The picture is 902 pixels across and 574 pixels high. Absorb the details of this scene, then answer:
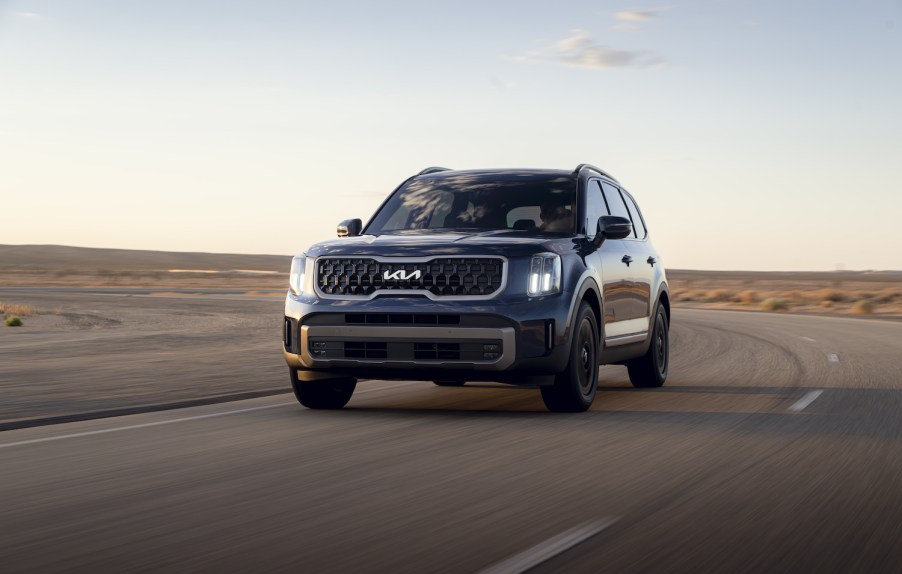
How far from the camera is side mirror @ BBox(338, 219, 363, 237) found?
10.8m

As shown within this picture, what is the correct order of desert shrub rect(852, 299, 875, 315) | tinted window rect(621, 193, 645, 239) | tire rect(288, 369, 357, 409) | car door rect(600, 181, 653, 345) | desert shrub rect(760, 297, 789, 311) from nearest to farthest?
tire rect(288, 369, 357, 409) < car door rect(600, 181, 653, 345) < tinted window rect(621, 193, 645, 239) < desert shrub rect(852, 299, 875, 315) < desert shrub rect(760, 297, 789, 311)

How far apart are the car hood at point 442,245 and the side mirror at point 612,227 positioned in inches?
22.9

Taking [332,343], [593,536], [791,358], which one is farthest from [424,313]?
[791,358]

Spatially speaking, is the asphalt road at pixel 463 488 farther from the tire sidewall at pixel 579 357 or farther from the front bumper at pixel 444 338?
the front bumper at pixel 444 338

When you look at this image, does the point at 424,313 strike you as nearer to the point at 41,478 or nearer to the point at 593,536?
the point at 41,478

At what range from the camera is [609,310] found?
1101 centimetres

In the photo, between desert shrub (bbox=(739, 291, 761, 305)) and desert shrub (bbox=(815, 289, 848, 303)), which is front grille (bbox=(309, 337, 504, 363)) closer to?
Answer: desert shrub (bbox=(739, 291, 761, 305))

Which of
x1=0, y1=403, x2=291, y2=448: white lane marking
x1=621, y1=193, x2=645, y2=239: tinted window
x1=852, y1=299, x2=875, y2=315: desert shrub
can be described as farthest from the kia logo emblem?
x1=852, y1=299, x2=875, y2=315: desert shrub

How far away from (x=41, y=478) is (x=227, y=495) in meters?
1.22

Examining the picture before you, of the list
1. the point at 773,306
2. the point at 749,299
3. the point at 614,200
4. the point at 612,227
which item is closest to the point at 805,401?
the point at 612,227

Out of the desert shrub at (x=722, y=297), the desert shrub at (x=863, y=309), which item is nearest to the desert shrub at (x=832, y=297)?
the desert shrub at (x=722, y=297)

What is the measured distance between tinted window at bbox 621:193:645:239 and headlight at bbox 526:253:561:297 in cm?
342

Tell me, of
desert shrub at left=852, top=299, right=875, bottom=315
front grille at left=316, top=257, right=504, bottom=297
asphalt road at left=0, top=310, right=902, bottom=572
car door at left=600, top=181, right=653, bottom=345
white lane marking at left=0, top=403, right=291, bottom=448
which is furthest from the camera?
desert shrub at left=852, top=299, right=875, bottom=315

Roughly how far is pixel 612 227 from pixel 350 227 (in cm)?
231
